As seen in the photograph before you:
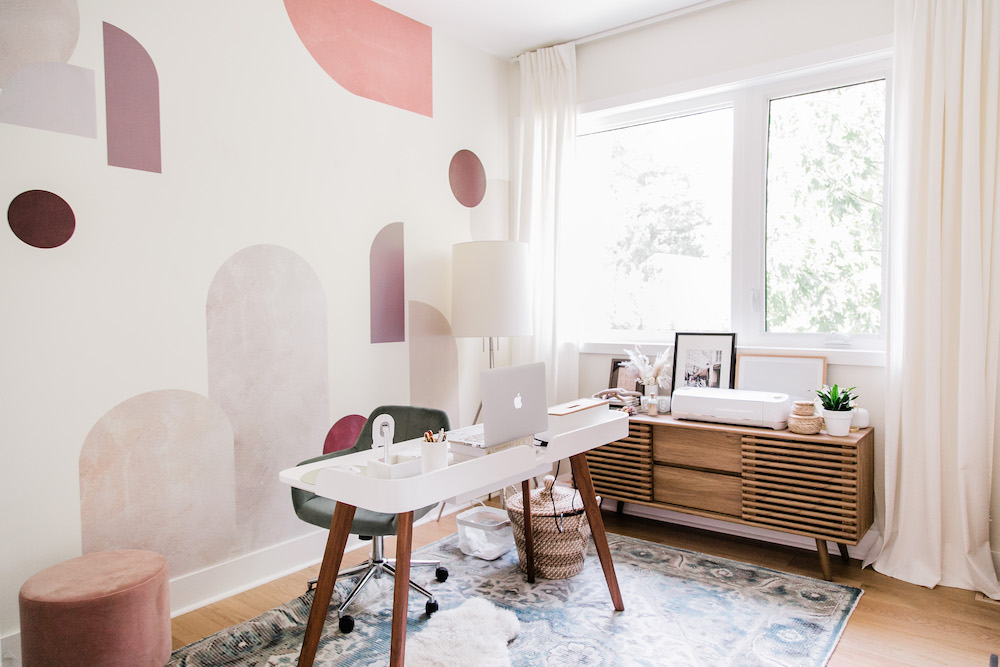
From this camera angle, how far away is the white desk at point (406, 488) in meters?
1.75

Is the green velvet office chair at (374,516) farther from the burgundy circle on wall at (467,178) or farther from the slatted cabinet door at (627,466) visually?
the burgundy circle on wall at (467,178)

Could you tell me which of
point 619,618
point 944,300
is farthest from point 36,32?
point 944,300

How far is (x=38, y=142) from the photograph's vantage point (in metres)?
2.23

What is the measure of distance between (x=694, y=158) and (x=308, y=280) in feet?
7.37

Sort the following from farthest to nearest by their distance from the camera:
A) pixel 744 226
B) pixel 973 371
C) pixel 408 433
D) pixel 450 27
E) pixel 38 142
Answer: pixel 450 27 < pixel 744 226 < pixel 408 433 < pixel 973 371 < pixel 38 142

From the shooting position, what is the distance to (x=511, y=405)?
2094mm

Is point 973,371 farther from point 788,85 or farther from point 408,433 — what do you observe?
point 408,433

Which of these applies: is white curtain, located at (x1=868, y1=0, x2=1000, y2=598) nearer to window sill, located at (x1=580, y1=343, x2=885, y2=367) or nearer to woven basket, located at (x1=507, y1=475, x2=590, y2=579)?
window sill, located at (x1=580, y1=343, x2=885, y2=367)

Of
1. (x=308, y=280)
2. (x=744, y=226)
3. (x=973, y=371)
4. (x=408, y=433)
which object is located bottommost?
(x=408, y=433)

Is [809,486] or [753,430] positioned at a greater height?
[753,430]

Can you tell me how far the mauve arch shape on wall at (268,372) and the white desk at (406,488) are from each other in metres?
0.74

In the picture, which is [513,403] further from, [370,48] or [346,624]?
[370,48]

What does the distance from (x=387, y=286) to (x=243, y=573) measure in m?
1.54

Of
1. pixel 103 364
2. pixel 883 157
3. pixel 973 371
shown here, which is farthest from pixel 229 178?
pixel 973 371
